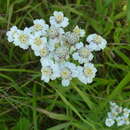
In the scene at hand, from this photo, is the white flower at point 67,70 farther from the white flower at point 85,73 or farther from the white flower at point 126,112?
the white flower at point 126,112

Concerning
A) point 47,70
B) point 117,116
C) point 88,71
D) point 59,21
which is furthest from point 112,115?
point 59,21

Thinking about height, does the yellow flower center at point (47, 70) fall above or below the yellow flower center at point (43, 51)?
below

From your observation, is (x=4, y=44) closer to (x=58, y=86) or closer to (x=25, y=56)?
(x=25, y=56)

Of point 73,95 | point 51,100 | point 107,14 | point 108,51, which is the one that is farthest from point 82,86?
point 107,14

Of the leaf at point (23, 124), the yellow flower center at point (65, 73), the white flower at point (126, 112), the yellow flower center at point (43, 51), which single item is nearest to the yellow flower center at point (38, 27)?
the yellow flower center at point (43, 51)

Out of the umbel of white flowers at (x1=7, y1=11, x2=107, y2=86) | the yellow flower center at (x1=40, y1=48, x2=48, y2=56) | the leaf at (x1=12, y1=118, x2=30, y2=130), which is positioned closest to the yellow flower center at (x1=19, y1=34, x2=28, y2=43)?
the umbel of white flowers at (x1=7, y1=11, x2=107, y2=86)

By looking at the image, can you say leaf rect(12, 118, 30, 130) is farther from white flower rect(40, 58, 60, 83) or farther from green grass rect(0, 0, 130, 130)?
white flower rect(40, 58, 60, 83)
